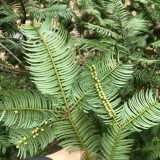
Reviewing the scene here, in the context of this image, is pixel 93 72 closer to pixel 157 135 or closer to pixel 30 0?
pixel 157 135

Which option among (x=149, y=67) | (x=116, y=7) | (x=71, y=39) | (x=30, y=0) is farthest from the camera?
(x=30, y=0)

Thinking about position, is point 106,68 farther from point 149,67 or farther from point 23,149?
point 149,67

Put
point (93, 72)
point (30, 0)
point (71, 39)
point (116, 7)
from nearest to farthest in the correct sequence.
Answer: point (93, 72) → point (71, 39) → point (116, 7) → point (30, 0)

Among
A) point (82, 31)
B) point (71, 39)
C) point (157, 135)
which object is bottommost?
point (157, 135)

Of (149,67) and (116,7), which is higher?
(116,7)

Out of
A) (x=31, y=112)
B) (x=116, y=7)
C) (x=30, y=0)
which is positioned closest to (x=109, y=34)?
(x=116, y=7)

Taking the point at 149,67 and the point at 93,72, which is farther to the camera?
the point at 149,67
